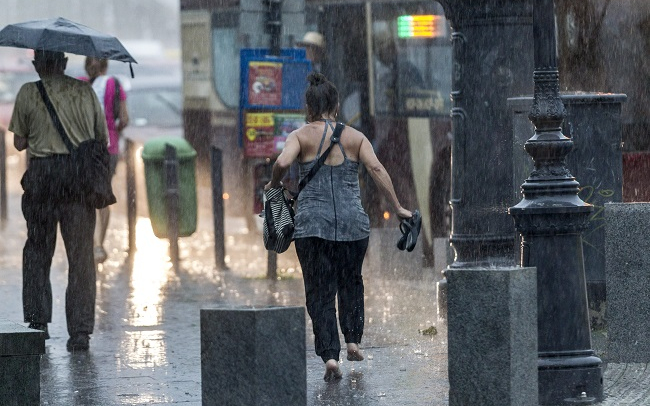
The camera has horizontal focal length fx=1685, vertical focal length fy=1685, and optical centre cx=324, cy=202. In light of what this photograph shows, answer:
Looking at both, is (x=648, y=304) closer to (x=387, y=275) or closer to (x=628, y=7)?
(x=628, y=7)

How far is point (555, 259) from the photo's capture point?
8.30 m

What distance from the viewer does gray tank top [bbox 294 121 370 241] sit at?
9227mm

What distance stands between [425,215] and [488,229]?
4448 millimetres

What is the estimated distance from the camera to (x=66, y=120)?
10586mm

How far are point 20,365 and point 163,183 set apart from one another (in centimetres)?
999

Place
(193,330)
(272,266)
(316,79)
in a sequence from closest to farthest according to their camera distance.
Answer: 1. (316,79)
2. (193,330)
3. (272,266)

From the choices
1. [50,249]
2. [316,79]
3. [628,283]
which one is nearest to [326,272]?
[316,79]

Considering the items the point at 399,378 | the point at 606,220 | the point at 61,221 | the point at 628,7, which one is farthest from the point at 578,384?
the point at 628,7

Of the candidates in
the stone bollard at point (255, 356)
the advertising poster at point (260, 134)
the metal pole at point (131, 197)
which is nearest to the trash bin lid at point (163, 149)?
the metal pole at point (131, 197)

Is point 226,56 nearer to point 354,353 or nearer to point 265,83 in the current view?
point 265,83

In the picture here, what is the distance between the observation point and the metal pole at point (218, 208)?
617 inches

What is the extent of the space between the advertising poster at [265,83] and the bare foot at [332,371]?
5.75m

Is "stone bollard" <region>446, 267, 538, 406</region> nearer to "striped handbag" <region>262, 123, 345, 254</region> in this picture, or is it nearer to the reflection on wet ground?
the reflection on wet ground

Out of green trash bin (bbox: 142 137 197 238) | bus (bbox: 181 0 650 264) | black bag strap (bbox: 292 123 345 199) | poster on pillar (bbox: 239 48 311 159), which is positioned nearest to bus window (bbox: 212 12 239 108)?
bus (bbox: 181 0 650 264)
